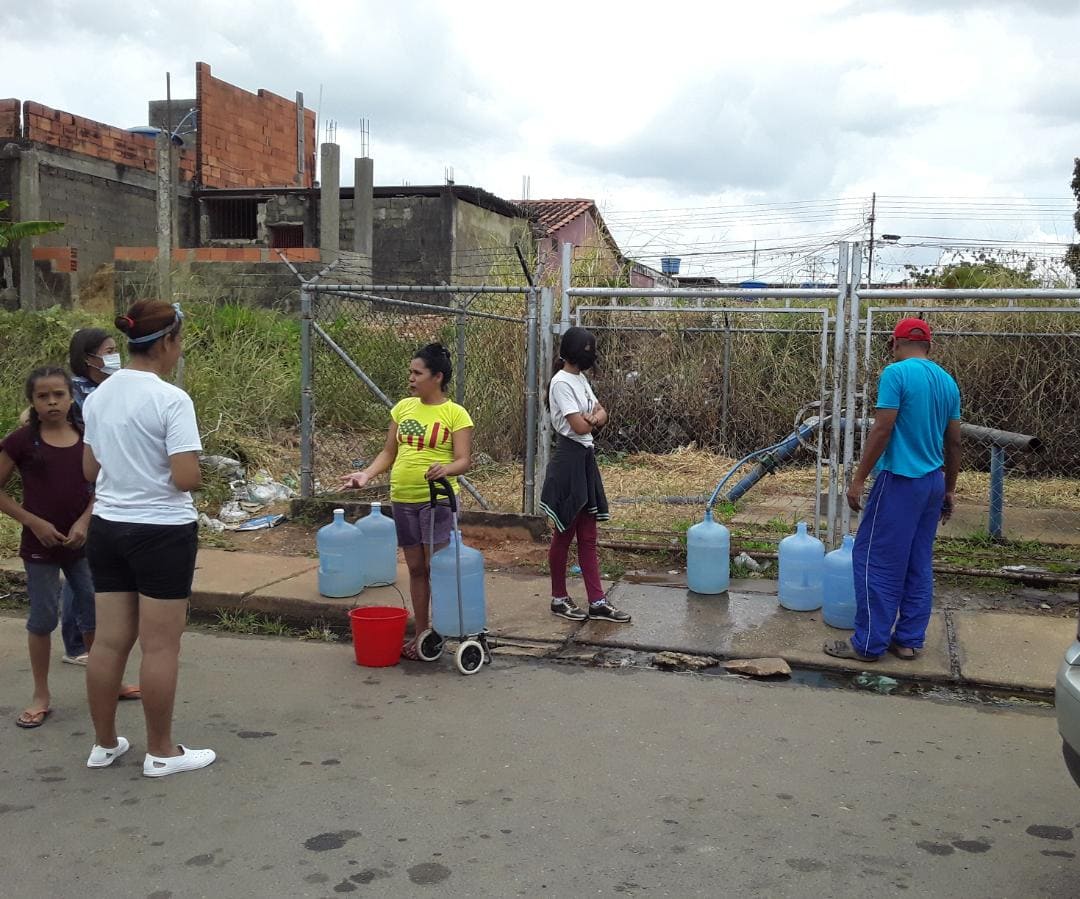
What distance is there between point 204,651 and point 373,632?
43.8 inches

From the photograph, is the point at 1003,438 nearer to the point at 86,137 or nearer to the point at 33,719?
the point at 33,719

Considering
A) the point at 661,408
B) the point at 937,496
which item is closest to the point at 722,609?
the point at 937,496

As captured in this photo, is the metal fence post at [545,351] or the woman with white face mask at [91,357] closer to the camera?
the woman with white face mask at [91,357]

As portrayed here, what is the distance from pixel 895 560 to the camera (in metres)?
5.07

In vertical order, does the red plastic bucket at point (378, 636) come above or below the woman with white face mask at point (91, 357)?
below

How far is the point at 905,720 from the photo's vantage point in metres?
4.45

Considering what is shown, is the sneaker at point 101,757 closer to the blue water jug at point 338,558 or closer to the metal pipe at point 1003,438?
the blue water jug at point 338,558

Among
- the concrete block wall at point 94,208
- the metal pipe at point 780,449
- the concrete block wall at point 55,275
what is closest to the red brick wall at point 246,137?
the concrete block wall at point 94,208

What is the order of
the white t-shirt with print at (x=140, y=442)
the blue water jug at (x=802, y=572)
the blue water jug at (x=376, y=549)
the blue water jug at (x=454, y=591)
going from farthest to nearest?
the blue water jug at (x=376, y=549) → the blue water jug at (x=802, y=572) → the blue water jug at (x=454, y=591) → the white t-shirt with print at (x=140, y=442)

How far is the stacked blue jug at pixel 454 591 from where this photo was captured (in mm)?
5254

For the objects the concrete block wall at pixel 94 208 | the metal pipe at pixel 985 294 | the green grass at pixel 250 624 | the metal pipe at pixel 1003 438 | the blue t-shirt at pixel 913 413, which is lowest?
the green grass at pixel 250 624

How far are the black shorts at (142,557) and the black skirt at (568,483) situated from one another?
8.21ft

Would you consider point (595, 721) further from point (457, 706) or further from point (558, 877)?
point (558, 877)

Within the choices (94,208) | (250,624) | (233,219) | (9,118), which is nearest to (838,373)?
(250,624)
